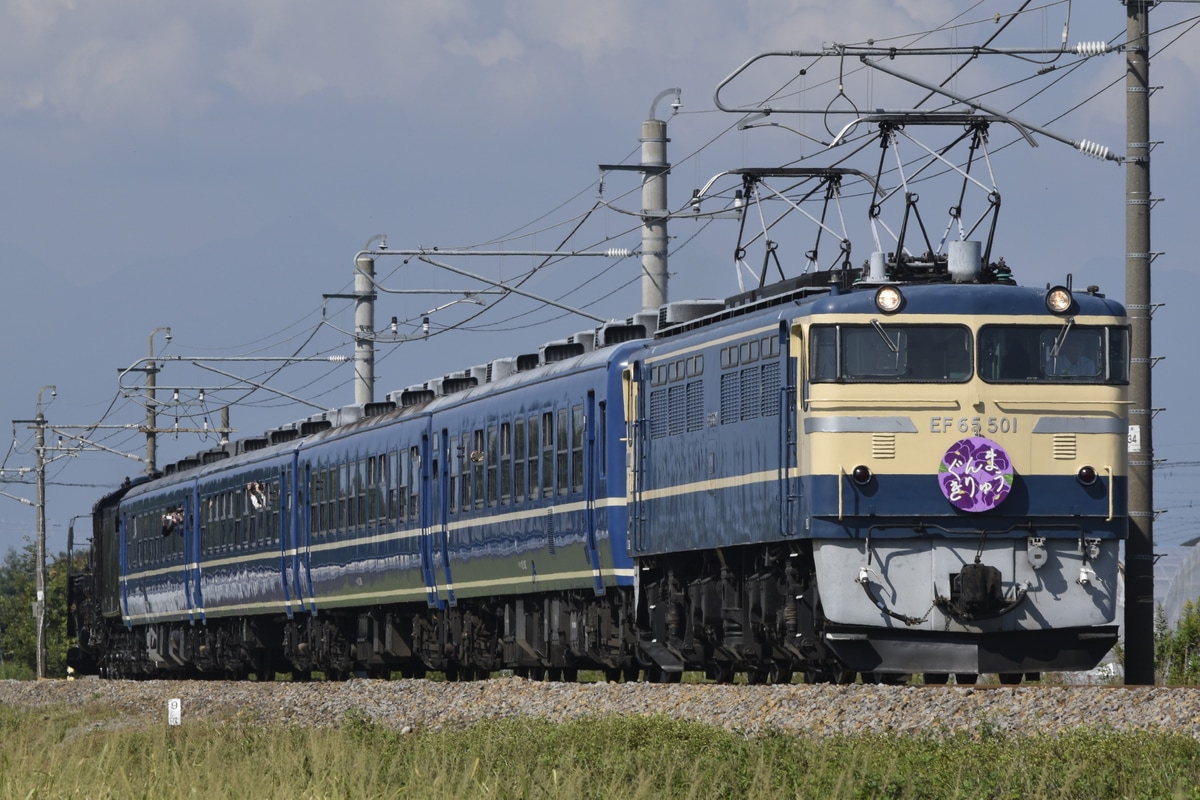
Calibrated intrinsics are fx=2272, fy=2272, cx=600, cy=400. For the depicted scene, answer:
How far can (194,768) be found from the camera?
1363cm

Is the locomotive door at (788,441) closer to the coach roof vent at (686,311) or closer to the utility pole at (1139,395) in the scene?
the utility pole at (1139,395)

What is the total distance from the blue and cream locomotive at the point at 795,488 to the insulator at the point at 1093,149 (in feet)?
7.74

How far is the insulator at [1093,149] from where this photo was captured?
21.6 m

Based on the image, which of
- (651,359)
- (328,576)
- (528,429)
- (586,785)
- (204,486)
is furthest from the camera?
(204,486)

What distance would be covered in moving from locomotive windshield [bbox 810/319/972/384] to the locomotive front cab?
0.04 ft

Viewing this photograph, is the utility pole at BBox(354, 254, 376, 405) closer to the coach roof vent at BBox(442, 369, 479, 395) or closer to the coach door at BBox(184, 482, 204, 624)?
the coach door at BBox(184, 482, 204, 624)

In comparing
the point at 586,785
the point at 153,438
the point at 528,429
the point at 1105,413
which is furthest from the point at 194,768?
the point at 153,438

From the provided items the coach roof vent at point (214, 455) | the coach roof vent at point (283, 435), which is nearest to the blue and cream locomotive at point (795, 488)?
the coach roof vent at point (283, 435)

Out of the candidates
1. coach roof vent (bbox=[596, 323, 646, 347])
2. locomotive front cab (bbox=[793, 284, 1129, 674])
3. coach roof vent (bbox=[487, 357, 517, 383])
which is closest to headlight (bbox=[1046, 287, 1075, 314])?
locomotive front cab (bbox=[793, 284, 1129, 674])

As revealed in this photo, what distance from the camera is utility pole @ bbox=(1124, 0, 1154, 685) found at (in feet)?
67.6

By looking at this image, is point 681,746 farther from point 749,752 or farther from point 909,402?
point 909,402

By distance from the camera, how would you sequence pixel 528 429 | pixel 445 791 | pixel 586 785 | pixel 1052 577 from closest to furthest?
pixel 445 791, pixel 586 785, pixel 1052 577, pixel 528 429

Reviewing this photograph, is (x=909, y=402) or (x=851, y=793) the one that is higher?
(x=909, y=402)

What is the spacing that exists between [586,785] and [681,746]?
2176mm
